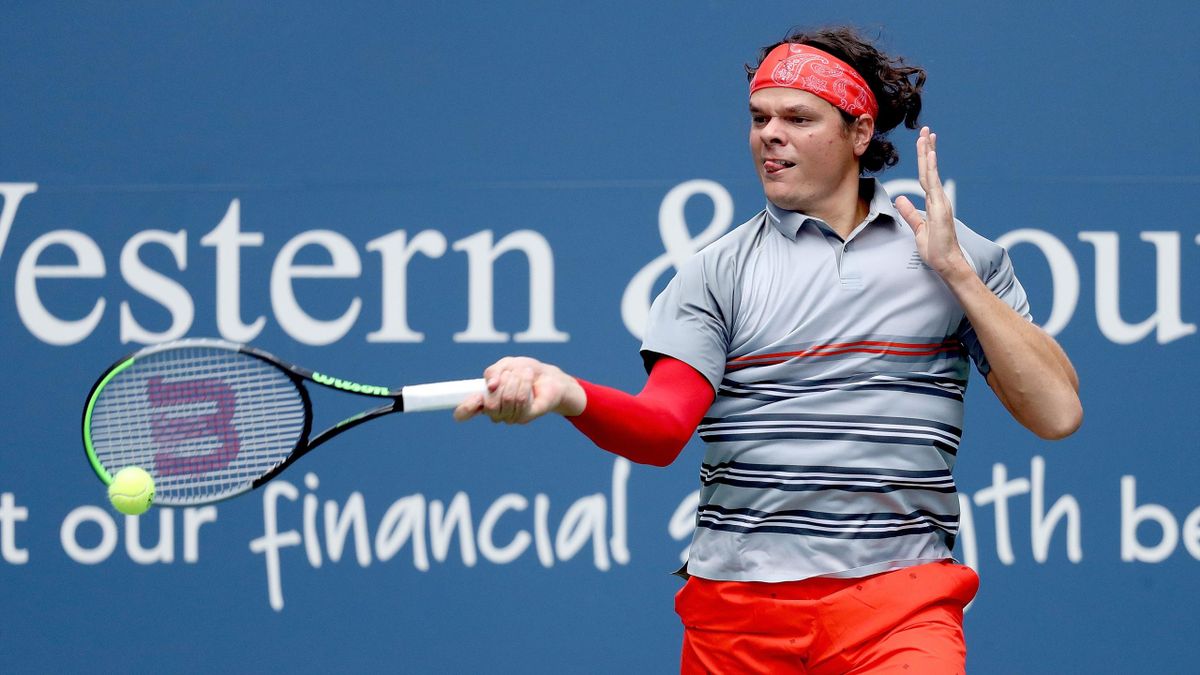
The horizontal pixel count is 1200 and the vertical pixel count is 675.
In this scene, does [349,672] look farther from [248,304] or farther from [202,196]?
[202,196]

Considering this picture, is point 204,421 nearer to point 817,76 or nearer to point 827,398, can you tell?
point 827,398

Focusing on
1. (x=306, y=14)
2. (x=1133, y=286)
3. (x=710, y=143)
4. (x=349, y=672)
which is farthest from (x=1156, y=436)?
(x=306, y=14)

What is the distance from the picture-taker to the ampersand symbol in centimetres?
404

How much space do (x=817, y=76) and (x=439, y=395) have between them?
88cm

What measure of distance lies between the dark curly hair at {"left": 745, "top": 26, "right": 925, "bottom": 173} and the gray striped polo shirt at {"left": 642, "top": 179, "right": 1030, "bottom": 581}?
263mm

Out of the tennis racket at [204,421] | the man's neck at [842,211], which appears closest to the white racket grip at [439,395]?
the tennis racket at [204,421]

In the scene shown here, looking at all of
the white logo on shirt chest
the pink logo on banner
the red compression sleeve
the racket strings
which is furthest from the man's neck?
the pink logo on banner

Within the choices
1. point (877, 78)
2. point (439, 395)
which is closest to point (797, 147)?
point (877, 78)

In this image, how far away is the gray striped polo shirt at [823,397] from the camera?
2342 mm

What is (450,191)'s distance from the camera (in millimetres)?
4062

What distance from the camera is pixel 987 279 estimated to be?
8.05ft

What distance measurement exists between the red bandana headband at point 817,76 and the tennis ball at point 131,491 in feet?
4.04

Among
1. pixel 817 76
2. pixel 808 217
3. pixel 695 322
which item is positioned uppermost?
pixel 817 76

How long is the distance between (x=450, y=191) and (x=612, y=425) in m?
2.02
